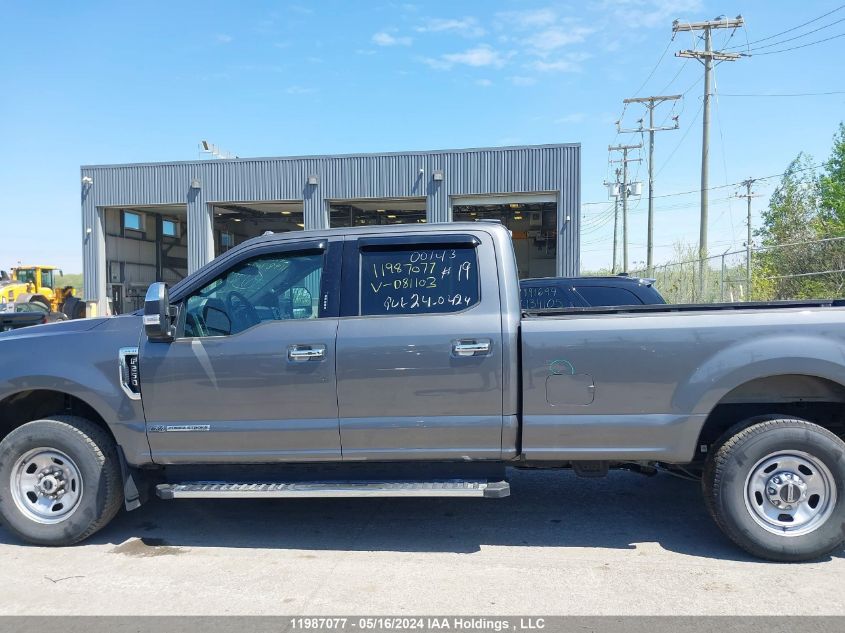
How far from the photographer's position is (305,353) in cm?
401

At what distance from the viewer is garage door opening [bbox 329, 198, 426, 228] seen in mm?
23875

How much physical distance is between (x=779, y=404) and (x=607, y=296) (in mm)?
4139

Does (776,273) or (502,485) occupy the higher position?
(776,273)

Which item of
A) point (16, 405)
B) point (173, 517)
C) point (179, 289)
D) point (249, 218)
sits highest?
point (249, 218)

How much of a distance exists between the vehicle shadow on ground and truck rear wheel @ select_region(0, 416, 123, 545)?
31cm

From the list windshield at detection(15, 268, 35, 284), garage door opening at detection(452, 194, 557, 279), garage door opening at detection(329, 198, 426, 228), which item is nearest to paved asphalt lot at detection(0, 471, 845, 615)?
garage door opening at detection(452, 194, 557, 279)

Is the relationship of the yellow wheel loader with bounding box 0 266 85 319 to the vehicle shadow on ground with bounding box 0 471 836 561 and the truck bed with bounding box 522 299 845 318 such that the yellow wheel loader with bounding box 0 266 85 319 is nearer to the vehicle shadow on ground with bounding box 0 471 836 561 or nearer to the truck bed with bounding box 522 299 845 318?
the vehicle shadow on ground with bounding box 0 471 836 561

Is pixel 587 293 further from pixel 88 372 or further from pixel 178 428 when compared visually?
pixel 88 372

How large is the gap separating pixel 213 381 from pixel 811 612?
3713 millimetres

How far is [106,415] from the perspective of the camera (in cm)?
419

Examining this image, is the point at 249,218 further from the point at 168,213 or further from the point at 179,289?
the point at 179,289

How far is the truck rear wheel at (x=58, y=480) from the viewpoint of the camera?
13.8 feet

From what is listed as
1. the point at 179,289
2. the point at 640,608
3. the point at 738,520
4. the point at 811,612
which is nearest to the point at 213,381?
the point at 179,289

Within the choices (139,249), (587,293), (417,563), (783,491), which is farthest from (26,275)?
(783,491)
